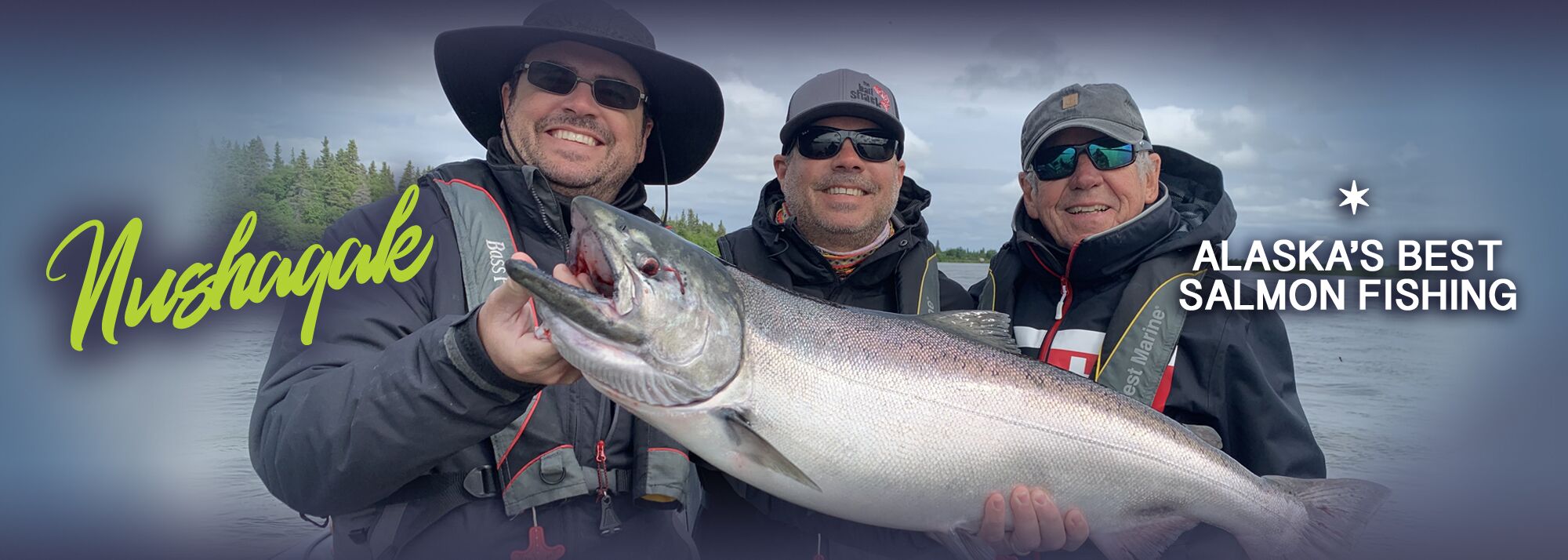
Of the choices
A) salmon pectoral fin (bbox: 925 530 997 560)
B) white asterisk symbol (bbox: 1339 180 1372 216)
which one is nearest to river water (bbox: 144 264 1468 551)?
white asterisk symbol (bbox: 1339 180 1372 216)

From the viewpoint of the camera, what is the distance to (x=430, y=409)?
2.54 m

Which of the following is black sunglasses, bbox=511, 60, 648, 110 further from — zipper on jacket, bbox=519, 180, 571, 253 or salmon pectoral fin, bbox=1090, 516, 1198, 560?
salmon pectoral fin, bbox=1090, 516, 1198, 560

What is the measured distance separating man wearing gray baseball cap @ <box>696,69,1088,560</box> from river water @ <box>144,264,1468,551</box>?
1191 millimetres

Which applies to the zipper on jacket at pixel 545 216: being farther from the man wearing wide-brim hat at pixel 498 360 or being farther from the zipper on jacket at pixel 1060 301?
the zipper on jacket at pixel 1060 301

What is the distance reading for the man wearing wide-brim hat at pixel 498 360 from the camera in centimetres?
257

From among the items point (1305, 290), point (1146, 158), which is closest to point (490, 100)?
point (1146, 158)

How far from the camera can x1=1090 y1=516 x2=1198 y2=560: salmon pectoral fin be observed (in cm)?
359

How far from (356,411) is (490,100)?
2471mm

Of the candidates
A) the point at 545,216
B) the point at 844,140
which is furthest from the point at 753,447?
the point at 844,140

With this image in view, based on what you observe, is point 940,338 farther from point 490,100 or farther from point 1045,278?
point 490,100

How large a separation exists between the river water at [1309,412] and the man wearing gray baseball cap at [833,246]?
119cm

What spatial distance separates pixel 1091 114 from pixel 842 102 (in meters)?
1.45

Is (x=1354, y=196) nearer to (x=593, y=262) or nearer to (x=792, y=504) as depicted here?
(x=792, y=504)

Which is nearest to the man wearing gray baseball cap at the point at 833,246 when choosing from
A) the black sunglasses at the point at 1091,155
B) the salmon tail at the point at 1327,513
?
the black sunglasses at the point at 1091,155
